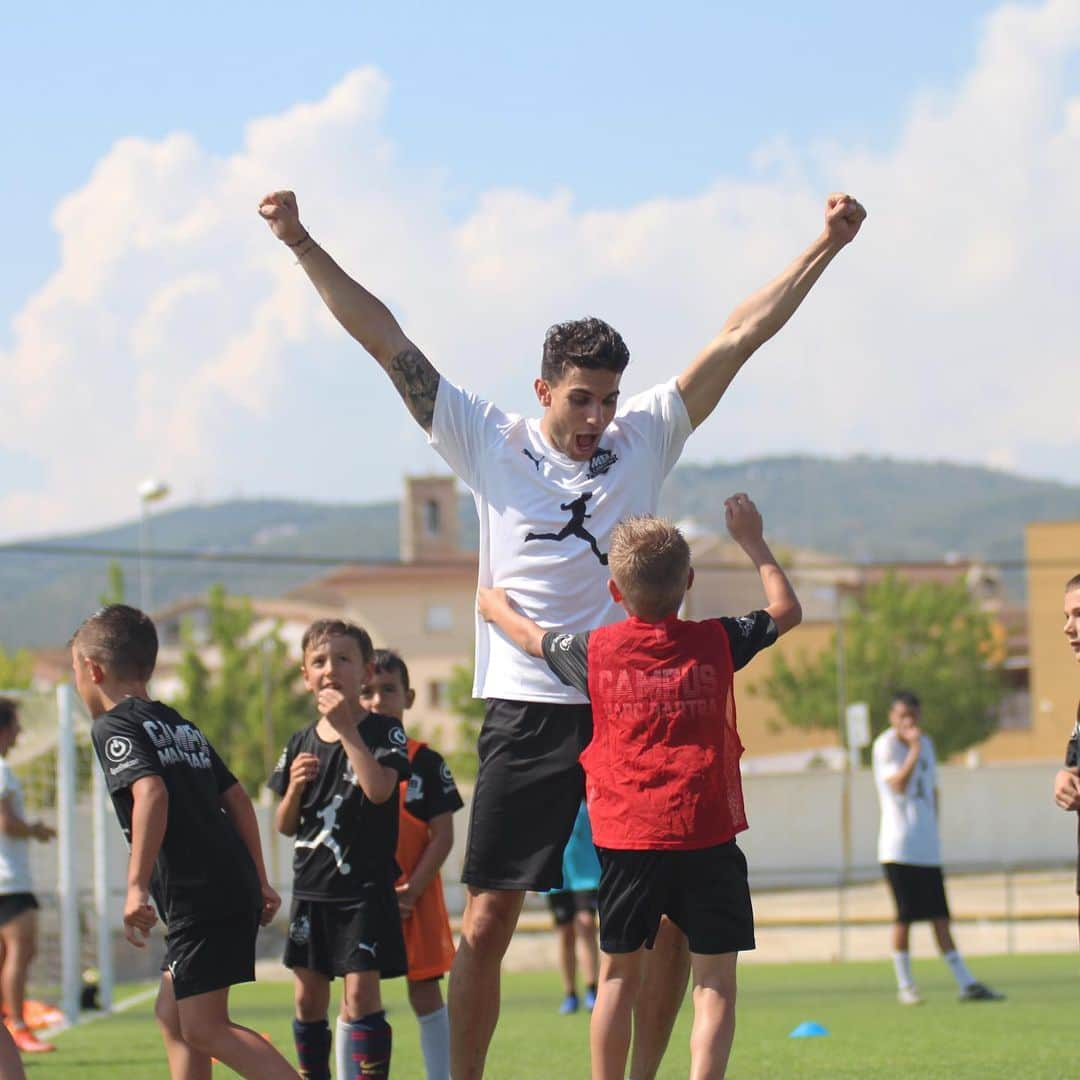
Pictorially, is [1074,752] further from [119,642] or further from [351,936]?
[119,642]

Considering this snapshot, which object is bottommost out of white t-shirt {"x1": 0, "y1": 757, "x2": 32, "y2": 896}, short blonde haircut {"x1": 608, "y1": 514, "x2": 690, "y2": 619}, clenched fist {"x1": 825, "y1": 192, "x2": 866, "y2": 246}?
white t-shirt {"x1": 0, "y1": 757, "x2": 32, "y2": 896}

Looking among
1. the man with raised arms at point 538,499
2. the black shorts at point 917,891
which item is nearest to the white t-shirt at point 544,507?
the man with raised arms at point 538,499

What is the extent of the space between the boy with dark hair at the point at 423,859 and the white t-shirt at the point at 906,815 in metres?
6.35

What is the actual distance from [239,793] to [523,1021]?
7446mm

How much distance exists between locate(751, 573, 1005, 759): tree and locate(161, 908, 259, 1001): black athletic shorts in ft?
231

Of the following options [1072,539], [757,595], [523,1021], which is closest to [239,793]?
[523,1021]

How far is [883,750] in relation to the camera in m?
13.8

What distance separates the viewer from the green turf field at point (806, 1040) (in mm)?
9125

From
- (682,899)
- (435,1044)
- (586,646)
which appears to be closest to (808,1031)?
(435,1044)

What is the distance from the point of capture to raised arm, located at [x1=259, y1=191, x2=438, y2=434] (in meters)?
6.25

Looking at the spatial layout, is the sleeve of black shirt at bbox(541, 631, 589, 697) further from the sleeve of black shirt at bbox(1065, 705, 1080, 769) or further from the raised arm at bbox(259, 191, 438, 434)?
the sleeve of black shirt at bbox(1065, 705, 1080, 769)

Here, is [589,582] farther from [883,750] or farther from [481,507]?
[883,750]

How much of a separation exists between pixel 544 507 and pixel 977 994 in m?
8.53

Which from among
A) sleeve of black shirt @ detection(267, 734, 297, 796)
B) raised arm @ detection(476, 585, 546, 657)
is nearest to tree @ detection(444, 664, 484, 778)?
sleeve of black shirt @ detection(267, 734, 297, 796)
